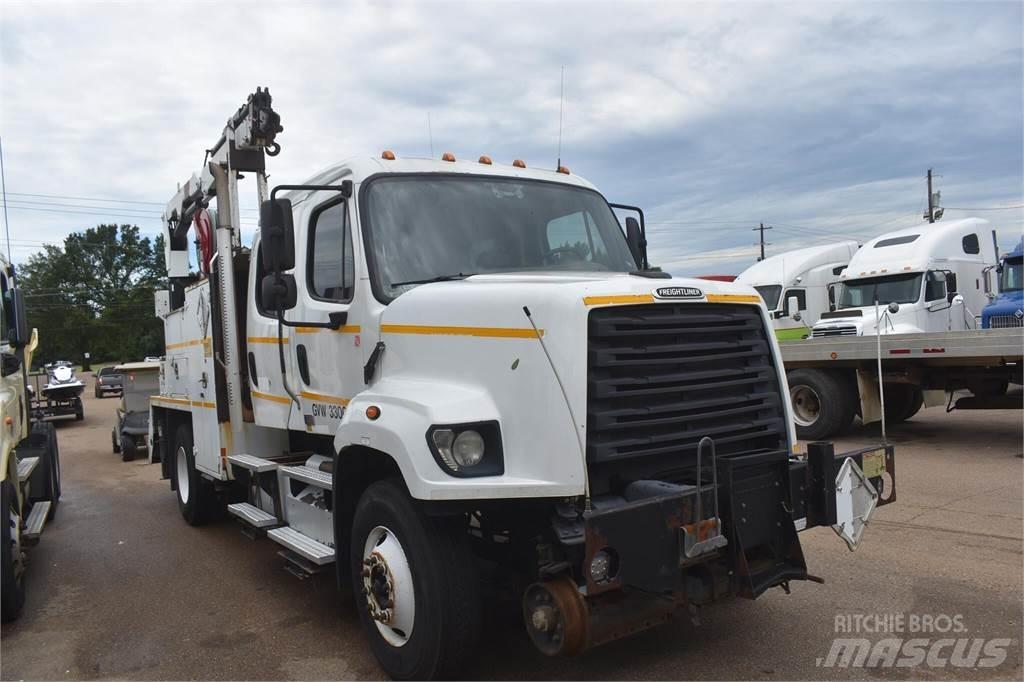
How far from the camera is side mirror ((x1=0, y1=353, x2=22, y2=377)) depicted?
5.80 metres

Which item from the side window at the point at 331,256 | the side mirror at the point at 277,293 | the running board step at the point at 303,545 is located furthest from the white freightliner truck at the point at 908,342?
the side mirror at the point at 277,293

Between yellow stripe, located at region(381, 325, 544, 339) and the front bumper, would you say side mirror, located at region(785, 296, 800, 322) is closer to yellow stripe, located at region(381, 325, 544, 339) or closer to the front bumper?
the front bumper

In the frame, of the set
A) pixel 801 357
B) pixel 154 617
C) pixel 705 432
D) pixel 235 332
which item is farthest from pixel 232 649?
pixel 801 357

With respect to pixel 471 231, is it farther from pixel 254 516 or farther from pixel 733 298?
pixel 254 516

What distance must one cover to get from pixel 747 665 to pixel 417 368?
2240 millimetres

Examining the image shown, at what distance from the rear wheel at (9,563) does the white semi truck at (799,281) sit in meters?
15.7

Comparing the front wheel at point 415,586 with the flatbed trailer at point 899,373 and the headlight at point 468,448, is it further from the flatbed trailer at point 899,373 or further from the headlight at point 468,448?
the flatbed trailer at point 899,373

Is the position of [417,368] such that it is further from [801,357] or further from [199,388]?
[801,357]

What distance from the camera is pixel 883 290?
48.5 feet

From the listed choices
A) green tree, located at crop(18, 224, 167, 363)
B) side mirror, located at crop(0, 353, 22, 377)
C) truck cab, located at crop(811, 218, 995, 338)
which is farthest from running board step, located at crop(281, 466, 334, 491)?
green tree, located at crop(18, 224, 167, 363)

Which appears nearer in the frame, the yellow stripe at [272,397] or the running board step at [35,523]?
the yellow stripe at [272,397]

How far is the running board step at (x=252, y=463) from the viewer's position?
18.2 ft

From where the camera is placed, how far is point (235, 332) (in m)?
6.22

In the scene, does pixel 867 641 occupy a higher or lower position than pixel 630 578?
lower
